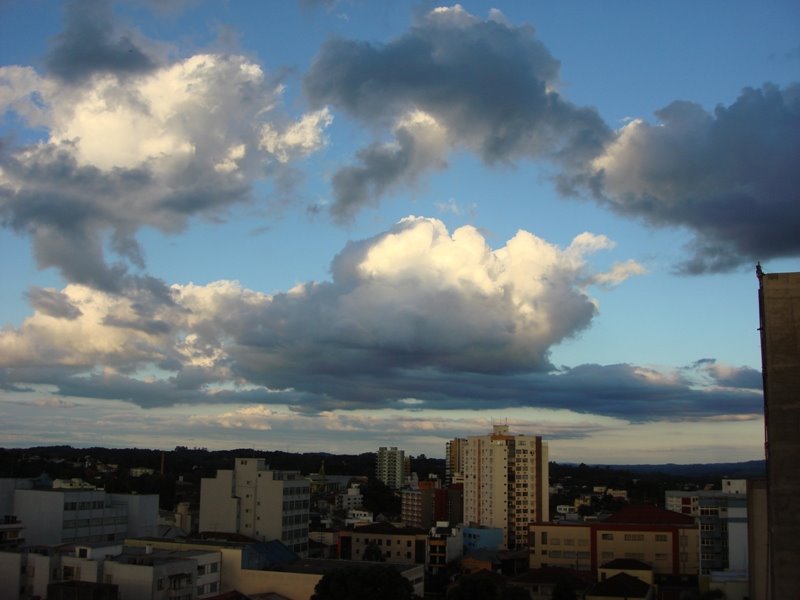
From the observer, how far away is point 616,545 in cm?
7288

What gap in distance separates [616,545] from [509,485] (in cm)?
3051

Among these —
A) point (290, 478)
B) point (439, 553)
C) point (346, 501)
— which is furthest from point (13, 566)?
point (346, 501)

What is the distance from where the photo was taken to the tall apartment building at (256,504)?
70125 millimetres

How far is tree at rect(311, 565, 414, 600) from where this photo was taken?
42.7 metres

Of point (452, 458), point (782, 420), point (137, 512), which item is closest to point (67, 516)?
point (137, 512)

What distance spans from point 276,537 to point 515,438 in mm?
42501

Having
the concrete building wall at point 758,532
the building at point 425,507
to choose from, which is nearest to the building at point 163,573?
the concrete building wall at point 758,532

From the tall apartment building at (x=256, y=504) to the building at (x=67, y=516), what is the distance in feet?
25.6

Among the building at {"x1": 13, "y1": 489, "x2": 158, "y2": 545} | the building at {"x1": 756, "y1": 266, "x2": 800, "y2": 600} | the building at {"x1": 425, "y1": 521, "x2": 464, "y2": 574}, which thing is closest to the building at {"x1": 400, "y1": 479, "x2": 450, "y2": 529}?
the building at {"x1": 425, "y1": 521, "x2": 464, "y2": 574}

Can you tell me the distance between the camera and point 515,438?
342 ft

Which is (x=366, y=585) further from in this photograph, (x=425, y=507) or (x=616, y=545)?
(x=425, y=507)

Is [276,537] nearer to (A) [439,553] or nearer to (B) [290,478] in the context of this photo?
(B) [290,478]

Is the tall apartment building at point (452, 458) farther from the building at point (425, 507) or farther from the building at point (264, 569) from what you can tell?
the building at point (264, 569)

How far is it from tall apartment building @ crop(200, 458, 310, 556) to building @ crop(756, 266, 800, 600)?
47.1 meters
